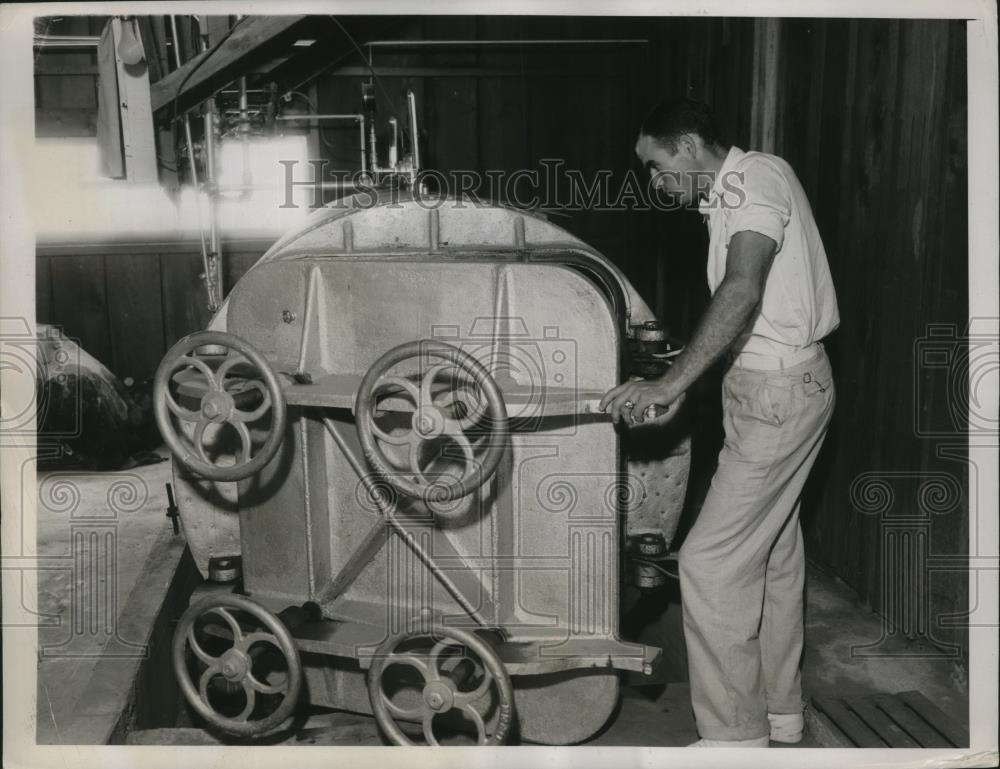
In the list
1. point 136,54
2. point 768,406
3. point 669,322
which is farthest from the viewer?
point 669,322

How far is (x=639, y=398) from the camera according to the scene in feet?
7.80

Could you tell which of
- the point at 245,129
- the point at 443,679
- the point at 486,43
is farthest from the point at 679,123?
the point at 486,43

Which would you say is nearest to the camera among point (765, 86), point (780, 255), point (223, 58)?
point (780, 255)

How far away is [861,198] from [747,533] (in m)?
1.41

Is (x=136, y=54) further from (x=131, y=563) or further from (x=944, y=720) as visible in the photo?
(x=944, y=720)

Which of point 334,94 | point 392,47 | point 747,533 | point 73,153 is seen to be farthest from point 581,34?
point 747,533

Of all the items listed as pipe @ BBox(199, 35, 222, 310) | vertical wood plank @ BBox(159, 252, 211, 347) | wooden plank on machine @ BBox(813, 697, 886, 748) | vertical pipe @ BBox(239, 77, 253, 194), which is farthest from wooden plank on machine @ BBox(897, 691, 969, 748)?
vertical wood plank @ BBox(159, 252, 211, 347)

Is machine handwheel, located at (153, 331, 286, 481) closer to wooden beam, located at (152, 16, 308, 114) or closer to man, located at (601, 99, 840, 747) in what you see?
man, located at (601, 99, 840, 747)

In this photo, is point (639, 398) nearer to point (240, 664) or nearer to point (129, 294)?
point (240, 664)

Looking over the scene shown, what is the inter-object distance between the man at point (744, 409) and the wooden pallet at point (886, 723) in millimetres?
245

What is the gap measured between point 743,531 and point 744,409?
31 cm

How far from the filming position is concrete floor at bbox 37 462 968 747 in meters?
2.83

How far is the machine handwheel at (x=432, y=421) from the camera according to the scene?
2.29 meters

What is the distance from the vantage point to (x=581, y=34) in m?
7.11
